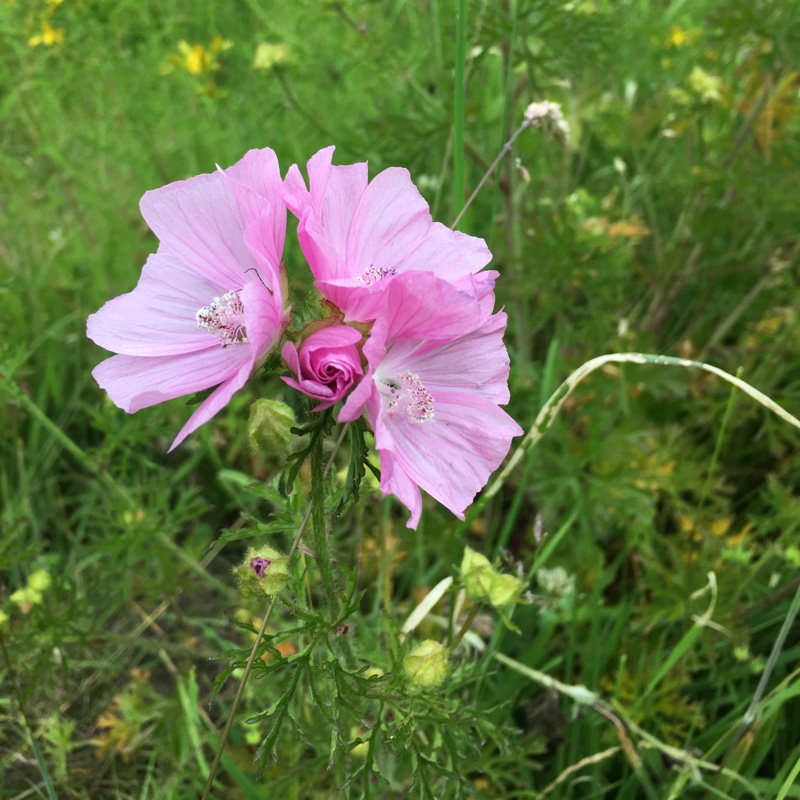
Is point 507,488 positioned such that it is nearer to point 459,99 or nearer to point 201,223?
point 459,99

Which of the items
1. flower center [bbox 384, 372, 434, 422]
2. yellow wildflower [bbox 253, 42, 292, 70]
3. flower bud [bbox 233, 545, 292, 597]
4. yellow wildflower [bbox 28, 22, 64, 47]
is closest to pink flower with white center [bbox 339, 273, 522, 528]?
flower center [bbox 384, 372, 434, 422]

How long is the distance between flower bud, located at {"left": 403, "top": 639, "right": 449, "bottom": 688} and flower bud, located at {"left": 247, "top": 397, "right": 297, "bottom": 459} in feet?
1.30

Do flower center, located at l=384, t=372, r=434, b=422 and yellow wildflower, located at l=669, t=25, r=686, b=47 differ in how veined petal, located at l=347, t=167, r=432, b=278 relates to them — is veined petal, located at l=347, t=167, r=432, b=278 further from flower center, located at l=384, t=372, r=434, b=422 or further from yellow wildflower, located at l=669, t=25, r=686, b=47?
yellow wildflower, located at l=669, t=25, r=686, b=47

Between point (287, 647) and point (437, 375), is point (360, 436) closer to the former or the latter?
point (437, 375)

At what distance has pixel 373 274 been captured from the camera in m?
0.99

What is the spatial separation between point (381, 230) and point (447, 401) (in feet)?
0.85

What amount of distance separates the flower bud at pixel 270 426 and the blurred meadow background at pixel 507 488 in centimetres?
23

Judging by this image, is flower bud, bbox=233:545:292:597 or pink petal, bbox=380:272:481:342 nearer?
pink petal, bbox=380:272:481:342

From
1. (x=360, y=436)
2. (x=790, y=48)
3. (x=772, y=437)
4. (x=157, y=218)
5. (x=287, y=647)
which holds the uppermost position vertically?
(x=790, y=48)

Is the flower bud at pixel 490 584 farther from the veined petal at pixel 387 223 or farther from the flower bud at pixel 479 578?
the veined petal at pixel 387 223

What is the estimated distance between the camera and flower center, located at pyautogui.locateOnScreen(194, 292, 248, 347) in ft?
3.24

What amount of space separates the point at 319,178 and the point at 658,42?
2664 mm

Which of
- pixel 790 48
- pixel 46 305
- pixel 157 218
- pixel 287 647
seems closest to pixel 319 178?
pixel 157 218

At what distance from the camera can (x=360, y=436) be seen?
89 cm
